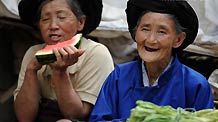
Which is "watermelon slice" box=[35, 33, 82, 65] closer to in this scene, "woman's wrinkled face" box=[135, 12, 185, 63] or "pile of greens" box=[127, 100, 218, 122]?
"woman's wrinkled face" box=[135, 12, 185, 63]

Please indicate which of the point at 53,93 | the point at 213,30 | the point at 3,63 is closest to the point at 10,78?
the point at 3,63

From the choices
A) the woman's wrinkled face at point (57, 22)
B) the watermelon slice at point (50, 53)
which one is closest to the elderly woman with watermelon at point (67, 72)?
the woman's wrinkled face at point (57, 22)

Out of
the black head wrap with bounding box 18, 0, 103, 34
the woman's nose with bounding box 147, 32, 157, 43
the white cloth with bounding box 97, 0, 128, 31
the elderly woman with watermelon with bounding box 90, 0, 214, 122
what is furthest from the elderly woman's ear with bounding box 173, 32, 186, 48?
the white cloth with bounding box 97, 0, 128, 31

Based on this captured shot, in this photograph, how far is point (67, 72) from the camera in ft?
8.95

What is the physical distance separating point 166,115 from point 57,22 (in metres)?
1.05

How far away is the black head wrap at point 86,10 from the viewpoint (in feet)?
9.64

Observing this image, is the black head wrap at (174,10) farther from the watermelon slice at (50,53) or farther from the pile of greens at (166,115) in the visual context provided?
the pile of greens at (166,115)

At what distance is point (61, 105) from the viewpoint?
271cm

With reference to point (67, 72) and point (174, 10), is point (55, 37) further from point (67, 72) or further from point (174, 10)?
point (174, 10)

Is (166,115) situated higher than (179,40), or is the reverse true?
(179,40)

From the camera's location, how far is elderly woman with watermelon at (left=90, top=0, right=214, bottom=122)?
251 centimetres

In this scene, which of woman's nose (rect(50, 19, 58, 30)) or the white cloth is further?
the white cloth

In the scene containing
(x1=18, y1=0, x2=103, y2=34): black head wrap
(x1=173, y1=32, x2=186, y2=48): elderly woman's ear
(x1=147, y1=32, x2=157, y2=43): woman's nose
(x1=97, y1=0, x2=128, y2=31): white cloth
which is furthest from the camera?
(x1=97, y1=0, x2=128, y2=31): white cloth

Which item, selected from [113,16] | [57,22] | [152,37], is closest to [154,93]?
[152,37]
